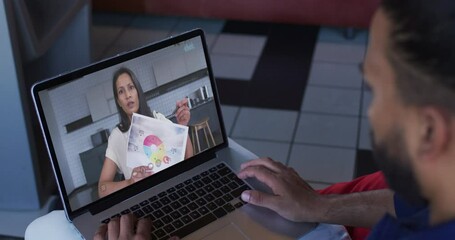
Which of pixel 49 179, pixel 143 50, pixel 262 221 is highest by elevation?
pixel 143 50

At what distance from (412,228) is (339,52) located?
2302 millimetres

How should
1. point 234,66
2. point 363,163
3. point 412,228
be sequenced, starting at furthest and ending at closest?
point 234,66 → point 363,163 → point 412,228

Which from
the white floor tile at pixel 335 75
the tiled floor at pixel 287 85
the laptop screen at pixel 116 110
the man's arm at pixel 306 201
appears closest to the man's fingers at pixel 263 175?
the man's arm at pixel 306 201

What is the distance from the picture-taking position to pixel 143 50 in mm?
1094

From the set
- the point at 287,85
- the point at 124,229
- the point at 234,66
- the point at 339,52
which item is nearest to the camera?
the point at 124,229

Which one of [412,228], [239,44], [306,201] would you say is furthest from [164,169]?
[239,44]

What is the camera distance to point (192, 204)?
43.2 inches

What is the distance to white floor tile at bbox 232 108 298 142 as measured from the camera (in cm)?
237

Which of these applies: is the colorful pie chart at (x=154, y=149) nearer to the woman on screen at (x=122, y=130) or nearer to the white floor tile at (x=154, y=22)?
the woman on screen at (x=122, y=130)

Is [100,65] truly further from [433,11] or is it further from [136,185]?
[433,11]

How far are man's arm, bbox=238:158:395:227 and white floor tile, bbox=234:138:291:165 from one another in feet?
3.73

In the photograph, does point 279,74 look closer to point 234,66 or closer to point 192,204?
point 234,66

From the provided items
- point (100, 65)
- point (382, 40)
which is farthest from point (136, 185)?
point (382, 40)

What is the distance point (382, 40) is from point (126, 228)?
514 mm
